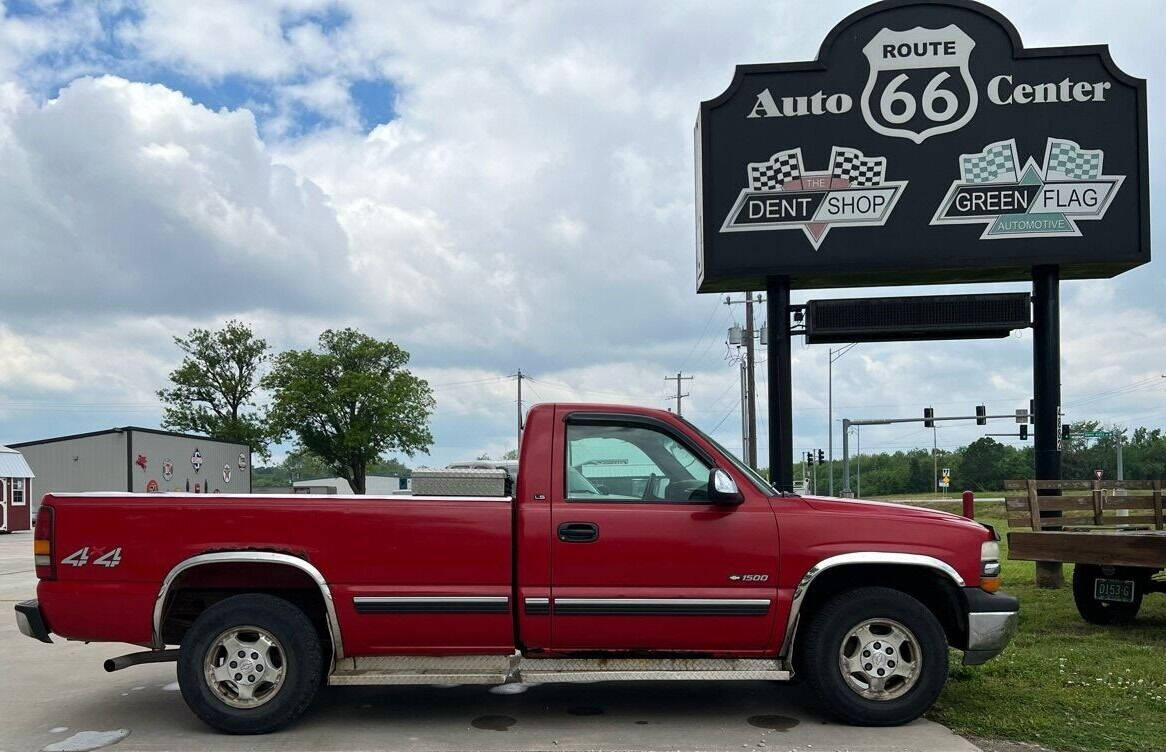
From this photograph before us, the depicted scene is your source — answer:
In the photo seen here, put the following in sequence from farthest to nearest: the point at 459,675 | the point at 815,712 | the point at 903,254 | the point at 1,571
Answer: the point at 1,571 < the point at 903,254 < the point at 815,712 < the point at 459,675

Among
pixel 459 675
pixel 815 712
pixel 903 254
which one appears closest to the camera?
pixel 459 675

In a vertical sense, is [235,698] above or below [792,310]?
below

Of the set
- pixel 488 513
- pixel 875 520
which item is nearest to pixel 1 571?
pixel 488 513

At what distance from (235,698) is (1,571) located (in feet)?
48.8

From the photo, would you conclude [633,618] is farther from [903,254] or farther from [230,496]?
[903,254]

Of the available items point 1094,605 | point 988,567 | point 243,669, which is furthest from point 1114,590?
point 243,669

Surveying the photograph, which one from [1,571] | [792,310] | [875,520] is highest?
[792,310]

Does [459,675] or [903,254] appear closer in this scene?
[459,675]

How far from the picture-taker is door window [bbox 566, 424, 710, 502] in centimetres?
590

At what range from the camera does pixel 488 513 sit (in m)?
5.73

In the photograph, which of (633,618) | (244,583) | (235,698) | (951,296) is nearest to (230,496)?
(244,583)

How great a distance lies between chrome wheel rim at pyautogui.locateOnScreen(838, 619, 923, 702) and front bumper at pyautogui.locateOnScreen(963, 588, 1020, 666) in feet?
1.20

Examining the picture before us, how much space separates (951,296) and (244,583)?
32.3ft

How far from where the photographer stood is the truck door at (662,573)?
5.69 meters
